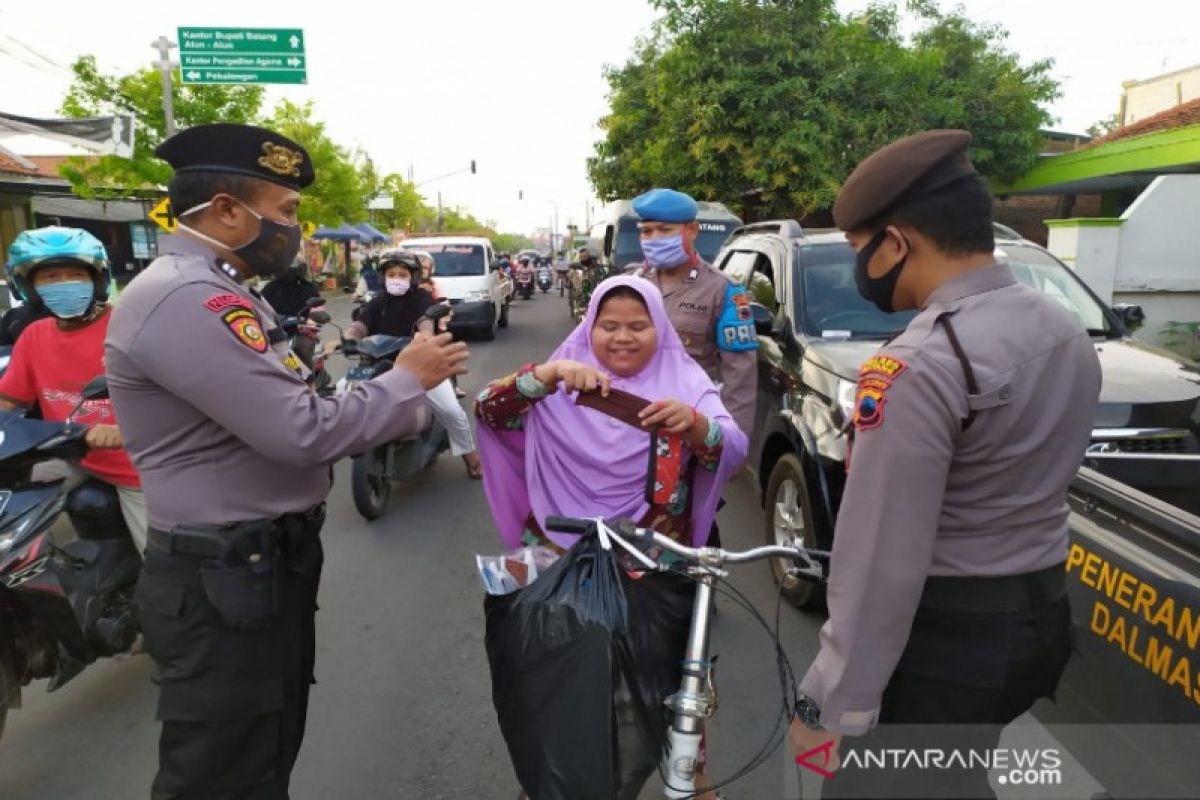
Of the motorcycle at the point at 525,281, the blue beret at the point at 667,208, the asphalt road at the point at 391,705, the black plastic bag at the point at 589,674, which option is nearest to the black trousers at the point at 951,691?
the black plastic bag at the point at 589,674

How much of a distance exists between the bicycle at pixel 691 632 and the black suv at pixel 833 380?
4.35 ft

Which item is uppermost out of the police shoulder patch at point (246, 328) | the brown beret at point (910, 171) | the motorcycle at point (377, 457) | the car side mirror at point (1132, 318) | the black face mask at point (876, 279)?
the brown beret at point (910, 171)

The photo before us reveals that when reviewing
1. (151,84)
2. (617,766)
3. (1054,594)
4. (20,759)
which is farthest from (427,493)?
(151,84)

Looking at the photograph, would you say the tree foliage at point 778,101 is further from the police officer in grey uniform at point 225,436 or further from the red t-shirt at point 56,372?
the police officer in grey uniform at point 225,436

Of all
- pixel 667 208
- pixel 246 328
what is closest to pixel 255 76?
pixel 667 208

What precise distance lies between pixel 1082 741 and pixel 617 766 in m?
1.34

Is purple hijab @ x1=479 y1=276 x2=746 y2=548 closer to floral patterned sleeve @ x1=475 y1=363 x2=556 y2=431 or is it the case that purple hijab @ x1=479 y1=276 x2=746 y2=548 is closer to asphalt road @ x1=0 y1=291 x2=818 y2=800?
floral patterned sleeve @ x1=475 y1=363 x2=556 y2=431

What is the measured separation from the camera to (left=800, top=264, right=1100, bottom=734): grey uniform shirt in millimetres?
1333

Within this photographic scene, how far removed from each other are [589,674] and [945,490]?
0.82 m

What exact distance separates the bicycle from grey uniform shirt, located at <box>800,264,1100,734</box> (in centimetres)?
35

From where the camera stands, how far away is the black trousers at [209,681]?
1.88 meters

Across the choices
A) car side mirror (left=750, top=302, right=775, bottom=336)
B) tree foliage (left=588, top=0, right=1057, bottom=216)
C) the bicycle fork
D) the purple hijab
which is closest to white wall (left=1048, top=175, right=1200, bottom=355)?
tree foliage (left=588, top=0, right=1057, bottom=216)

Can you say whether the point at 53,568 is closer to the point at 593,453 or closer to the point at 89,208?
the point at 593,453

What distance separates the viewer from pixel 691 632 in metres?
1.82
